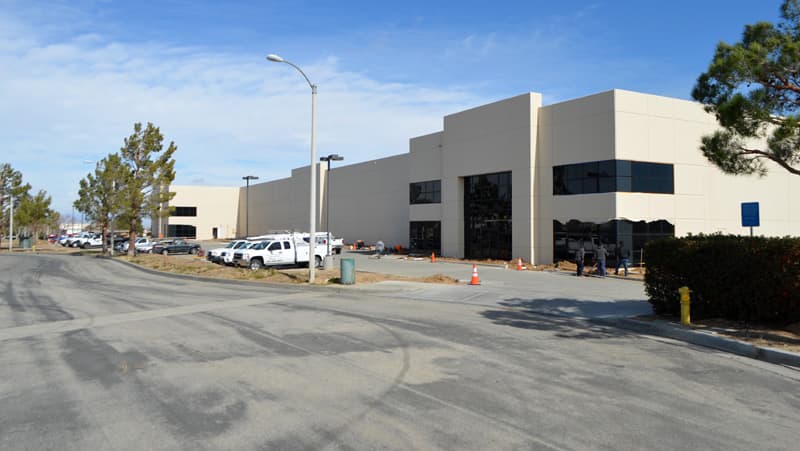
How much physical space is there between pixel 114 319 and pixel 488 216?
26.5 metres

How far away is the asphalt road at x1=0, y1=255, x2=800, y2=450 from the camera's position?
534 cm

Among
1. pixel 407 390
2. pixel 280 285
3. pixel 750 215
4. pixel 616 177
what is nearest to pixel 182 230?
pixel 280 285

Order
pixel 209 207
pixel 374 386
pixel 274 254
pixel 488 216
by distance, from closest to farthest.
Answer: pixel 374 386, pixel 274 254, pixel 488 216, pixel 209 207

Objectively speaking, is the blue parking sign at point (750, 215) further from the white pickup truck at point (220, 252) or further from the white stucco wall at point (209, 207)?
the white stucco wall at point (209, 207)

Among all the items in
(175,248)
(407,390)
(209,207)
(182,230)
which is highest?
(209,207)

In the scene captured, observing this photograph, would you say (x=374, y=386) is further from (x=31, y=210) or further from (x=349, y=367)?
(x=31, y=210)

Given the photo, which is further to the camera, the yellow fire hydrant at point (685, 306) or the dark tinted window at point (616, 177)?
the dark tinted window at point (616, 177)

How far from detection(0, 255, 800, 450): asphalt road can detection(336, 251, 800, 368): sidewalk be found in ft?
1.93

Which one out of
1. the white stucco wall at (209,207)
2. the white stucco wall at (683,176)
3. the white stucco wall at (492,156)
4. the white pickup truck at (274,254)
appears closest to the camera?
the white pickup truck at (274,254)

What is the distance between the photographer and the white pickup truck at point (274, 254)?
94.4ft

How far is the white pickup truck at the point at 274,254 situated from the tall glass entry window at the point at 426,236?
13.7 meters

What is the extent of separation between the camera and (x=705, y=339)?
10.1 metres

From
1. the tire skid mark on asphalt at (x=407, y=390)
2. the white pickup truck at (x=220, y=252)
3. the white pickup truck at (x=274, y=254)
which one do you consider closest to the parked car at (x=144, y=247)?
the white pickup truck at (x=220, y=252)

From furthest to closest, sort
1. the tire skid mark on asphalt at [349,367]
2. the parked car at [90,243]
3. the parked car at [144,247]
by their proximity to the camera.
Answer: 1. the parked car at [90,243]
2. the parked car at [144,247]
3. the tire skid mark on asphalt at [349,367]
